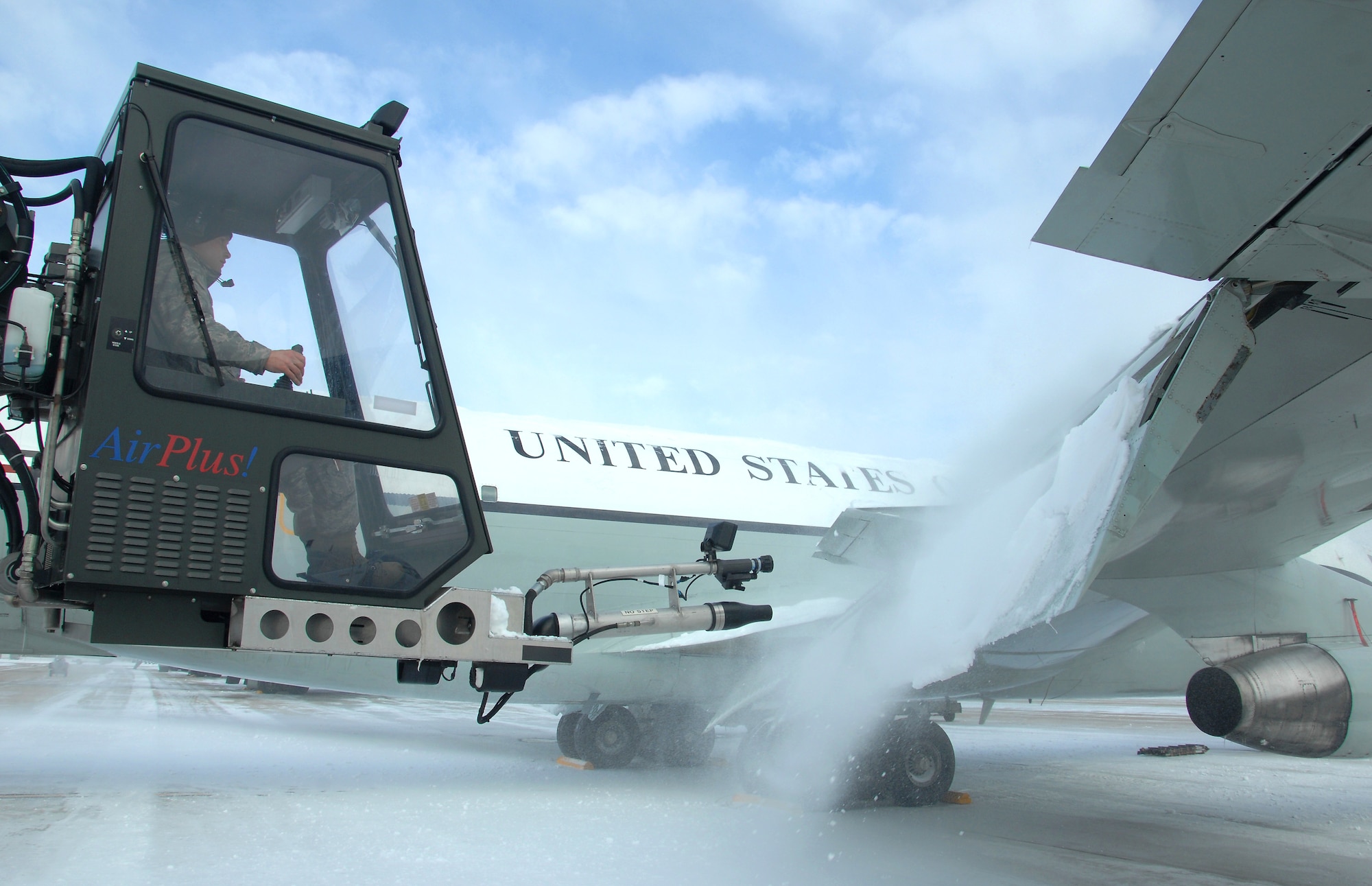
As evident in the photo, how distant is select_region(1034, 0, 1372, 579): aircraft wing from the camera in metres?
2.57

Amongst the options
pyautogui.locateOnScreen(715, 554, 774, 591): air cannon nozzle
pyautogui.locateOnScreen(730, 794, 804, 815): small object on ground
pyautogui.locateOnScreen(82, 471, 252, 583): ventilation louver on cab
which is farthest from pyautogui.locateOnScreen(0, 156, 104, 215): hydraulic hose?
pyautogui.locateOnScreen(730, 794, 804, 815): small object on ground

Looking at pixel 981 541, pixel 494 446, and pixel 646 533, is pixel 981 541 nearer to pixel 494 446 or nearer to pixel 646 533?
pixel 646 533

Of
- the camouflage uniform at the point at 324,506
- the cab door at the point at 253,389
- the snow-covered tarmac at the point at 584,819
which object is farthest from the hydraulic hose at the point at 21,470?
the snow-covered tarmac at the point at 584,819

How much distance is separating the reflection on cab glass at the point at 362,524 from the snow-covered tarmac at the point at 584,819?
97.9 inches

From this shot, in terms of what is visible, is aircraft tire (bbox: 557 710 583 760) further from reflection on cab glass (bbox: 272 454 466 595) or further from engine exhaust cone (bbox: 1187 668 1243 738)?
reflection on cab glass (bbox: 272 454 466 595)

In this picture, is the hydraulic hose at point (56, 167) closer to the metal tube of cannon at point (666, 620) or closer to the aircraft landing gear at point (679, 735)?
the metal tube of cannon at point (666, 620)

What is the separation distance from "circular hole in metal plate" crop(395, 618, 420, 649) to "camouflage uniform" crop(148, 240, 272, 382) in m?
1.08

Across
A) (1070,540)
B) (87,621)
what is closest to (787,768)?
(1070,540)

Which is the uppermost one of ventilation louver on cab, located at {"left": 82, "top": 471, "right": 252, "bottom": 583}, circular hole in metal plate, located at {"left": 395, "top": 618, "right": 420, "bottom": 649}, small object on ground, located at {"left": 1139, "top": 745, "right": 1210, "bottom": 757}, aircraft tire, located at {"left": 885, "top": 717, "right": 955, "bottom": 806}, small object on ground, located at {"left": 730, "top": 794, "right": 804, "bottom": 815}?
ventilation louver on cab, located at {"left": 82, "top": 471, "right": 252, "bottom": 583}

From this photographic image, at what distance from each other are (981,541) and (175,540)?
4.04m

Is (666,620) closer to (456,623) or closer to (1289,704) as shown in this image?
(456,623)

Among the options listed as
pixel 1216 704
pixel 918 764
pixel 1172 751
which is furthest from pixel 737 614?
pixel 1172 751

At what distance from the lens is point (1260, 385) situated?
4.57m

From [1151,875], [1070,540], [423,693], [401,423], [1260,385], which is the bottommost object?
[1151,875]
